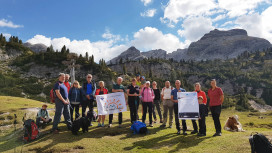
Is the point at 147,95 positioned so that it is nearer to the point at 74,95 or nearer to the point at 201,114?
the point at 201,114

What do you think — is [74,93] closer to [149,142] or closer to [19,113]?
[149,142]

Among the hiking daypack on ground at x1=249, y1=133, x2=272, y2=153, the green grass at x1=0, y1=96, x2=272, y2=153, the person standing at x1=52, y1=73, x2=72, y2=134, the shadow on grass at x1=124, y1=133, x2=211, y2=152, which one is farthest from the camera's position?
the person standing at x1=52, y1=73, x2=72, y2=134

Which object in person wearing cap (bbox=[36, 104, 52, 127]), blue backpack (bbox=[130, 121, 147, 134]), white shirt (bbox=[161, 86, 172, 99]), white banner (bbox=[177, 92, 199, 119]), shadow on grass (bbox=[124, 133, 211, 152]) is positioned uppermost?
white shirt (bbox=[161, 86, 172, 99])

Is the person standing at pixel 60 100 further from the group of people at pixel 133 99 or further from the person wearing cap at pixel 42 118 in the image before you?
the person wearing cap at pixel 42 118

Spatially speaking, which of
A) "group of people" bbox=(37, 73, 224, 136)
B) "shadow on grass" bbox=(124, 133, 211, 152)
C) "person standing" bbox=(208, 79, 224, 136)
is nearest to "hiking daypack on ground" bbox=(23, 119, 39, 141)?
"group of people" bbox=(37, 73, 224, 136)

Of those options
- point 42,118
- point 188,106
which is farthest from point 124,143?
point 42,118

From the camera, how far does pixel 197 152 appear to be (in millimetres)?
8258

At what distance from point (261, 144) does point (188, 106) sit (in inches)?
185

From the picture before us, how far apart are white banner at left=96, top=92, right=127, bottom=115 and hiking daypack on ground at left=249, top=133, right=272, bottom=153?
7.92 metres

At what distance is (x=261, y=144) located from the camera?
6816mm

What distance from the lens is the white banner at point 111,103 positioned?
12321 mm

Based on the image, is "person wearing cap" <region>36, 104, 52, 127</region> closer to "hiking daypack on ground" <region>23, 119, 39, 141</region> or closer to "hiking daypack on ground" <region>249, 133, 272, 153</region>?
"hiking daypack on ground" <region>23, 119, 39, 141</region>

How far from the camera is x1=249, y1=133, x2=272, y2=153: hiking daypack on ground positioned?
22.0 ft

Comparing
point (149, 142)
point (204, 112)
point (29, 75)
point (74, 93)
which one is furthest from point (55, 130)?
point (29, 75)
